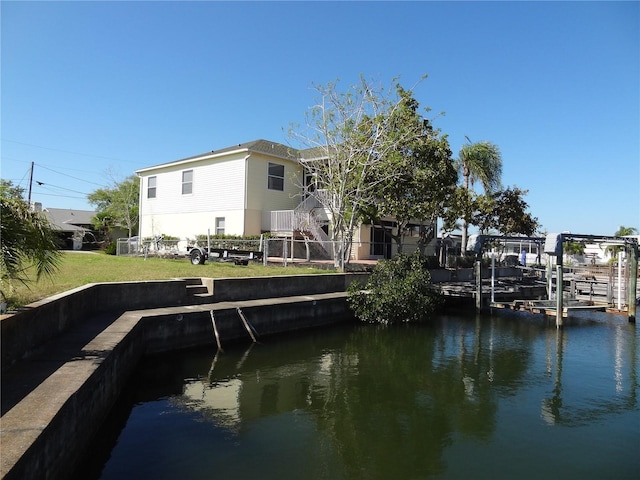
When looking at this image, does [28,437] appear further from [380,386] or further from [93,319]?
[380,386]

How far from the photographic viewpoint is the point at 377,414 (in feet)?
27.4

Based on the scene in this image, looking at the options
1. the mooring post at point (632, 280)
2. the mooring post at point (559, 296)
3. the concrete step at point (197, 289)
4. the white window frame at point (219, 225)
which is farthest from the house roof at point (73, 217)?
the mooring post at point (632, 280)

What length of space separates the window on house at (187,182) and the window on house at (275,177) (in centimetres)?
571

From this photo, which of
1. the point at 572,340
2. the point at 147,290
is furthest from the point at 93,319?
the point at 572,340

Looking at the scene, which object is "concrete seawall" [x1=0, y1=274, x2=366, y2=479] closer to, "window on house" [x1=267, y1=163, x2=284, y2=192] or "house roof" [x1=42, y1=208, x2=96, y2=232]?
"window on house" [x1=267, y1=163, x2=284, y2=192]

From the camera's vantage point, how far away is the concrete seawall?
15.9ft

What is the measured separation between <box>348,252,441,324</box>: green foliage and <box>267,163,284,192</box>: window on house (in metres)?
10.7

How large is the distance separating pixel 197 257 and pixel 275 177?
9057 mm

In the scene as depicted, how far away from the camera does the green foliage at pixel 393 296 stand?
55.3 feet

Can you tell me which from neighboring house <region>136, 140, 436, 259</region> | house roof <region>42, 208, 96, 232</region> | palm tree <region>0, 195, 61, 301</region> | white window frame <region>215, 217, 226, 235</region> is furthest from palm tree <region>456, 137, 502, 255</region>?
house roof <region>42, 208, 96, 232</region>

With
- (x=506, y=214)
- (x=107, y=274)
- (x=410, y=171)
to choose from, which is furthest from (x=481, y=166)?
(x=107, y=274)

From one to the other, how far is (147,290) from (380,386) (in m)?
6.89

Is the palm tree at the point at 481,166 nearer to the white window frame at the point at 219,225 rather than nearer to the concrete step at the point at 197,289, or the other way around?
the white window frame at the point at 219,225

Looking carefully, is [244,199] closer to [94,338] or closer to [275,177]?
[275,177]
